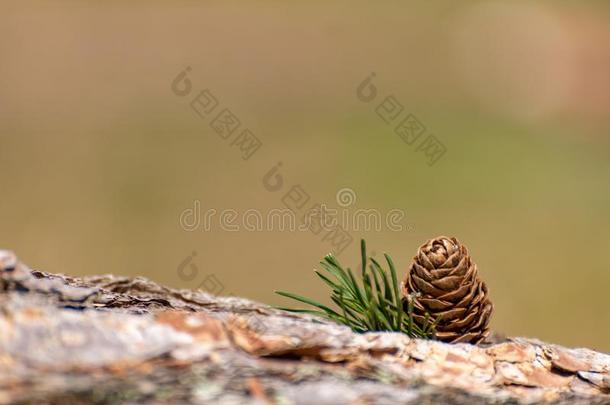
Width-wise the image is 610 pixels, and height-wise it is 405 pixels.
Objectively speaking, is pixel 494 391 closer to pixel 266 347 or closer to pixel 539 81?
pixel 266 347

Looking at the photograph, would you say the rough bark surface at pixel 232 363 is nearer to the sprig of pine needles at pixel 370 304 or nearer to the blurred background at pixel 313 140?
the sprig of pine needles at pixel 370 304

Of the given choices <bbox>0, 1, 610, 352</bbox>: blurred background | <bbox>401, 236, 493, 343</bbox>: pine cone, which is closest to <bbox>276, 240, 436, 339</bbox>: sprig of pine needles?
<bbox>401, 236, 493, 343</bbox>: pine cone

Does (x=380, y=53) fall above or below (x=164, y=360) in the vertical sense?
above

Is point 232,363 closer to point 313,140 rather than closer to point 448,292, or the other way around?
point 448,292

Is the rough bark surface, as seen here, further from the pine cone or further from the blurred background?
the blurred background

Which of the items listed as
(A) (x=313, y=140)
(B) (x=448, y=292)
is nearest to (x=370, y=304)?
(B) (x=448, y=292)

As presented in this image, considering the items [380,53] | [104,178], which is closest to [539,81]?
[380,53]
